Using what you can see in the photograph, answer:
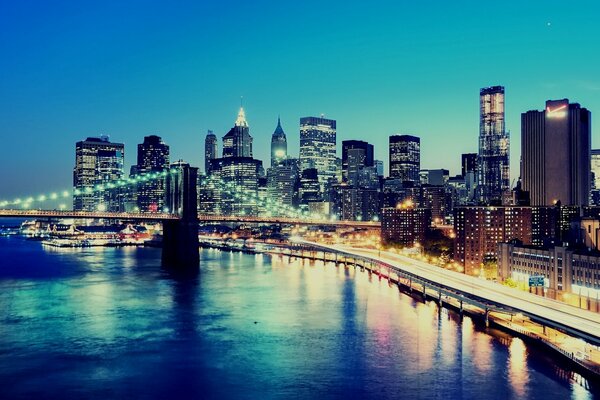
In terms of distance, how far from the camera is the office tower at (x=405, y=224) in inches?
3536

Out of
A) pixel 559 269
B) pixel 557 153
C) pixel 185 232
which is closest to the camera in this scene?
pixel 559 269

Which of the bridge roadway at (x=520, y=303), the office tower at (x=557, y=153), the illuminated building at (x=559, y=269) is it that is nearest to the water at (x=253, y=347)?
the bridge roadway at (x=520, y=303)

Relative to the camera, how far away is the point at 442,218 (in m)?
132

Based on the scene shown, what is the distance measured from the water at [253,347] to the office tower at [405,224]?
149 feet

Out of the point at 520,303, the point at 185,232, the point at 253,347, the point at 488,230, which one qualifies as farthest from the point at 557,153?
the point at 253,347

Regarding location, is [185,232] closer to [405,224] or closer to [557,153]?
[405,224]

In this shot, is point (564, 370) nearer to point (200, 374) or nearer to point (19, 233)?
point (200, 374)

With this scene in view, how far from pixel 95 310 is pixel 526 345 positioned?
2247cm

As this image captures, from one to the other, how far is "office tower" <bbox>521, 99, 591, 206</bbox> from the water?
2589 inches

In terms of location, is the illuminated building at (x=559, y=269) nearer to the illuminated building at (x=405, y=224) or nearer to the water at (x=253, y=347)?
the water at (x=253, y=347)

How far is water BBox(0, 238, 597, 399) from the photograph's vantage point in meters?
21.7

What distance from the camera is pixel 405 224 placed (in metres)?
90.6

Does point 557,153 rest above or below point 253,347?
above

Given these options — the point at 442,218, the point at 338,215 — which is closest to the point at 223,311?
the point at 442,218
